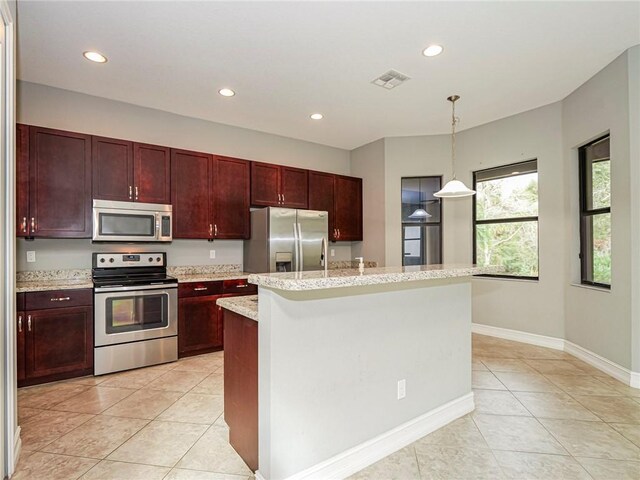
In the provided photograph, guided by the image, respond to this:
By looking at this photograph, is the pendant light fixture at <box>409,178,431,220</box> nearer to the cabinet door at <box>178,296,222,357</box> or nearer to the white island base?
the white island base

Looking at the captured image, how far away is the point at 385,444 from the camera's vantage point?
2.05 metres

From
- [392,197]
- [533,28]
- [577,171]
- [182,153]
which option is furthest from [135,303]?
[577,171]

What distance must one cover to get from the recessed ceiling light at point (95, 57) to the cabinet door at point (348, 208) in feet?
11.0

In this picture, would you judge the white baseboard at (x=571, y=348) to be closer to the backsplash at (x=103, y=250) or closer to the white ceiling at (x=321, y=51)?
the white ceiling at (x=321, y=51)

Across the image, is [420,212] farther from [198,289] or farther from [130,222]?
[130,222]

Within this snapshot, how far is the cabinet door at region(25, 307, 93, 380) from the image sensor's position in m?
3.00

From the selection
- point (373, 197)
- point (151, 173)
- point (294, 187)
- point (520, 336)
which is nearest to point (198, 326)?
point (151, 173)

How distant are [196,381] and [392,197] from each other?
12.3 ft

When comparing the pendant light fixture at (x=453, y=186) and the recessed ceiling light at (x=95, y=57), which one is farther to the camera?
the pendant light fixture at (x=453, y=186)

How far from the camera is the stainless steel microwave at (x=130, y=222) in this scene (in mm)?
3492

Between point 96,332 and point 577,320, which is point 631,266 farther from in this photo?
point 96,332

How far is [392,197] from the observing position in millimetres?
5281

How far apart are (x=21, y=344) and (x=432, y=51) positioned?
4463mm

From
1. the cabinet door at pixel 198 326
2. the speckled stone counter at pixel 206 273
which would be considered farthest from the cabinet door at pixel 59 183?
the cabinet door at pixel 198 326
